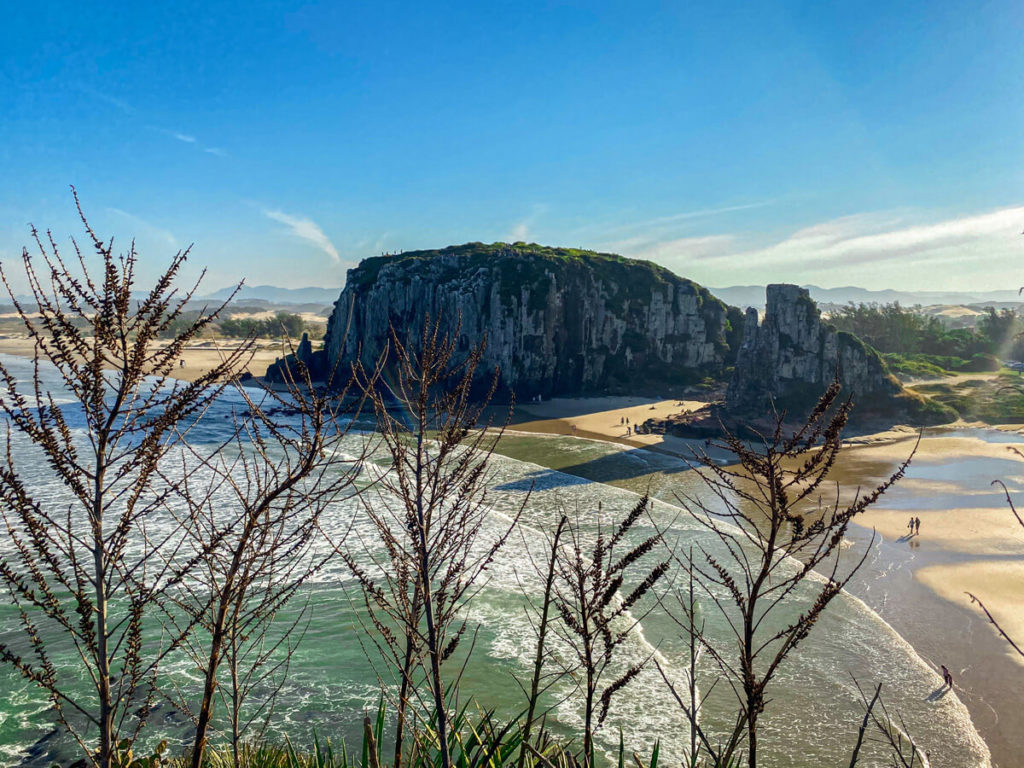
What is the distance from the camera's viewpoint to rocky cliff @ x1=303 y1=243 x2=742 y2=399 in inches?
2299

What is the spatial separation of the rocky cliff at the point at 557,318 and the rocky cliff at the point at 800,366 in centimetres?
1437

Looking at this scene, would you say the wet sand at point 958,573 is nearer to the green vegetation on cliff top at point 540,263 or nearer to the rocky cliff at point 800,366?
the rocky cliff at point 800,366

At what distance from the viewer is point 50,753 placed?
10555 mm

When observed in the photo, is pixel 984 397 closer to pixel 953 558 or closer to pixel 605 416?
pixel 605 416

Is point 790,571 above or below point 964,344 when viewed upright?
below

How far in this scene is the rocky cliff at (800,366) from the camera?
45031mm

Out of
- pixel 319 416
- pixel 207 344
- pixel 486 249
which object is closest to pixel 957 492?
pixel 319 416

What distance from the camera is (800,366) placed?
1820 inches

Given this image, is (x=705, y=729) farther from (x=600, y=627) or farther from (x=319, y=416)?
(x=319, y=416)

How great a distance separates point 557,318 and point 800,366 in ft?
75.5

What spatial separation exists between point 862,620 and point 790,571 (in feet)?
10.0

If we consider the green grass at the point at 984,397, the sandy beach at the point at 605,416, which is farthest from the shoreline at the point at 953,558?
the green grass at the point at 984,397

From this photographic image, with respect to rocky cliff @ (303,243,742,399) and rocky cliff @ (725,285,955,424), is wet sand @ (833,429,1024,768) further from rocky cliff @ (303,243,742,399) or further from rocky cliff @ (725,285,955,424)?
rocky cliff @ (303,243,742,399)

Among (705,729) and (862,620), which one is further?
(862,620)
